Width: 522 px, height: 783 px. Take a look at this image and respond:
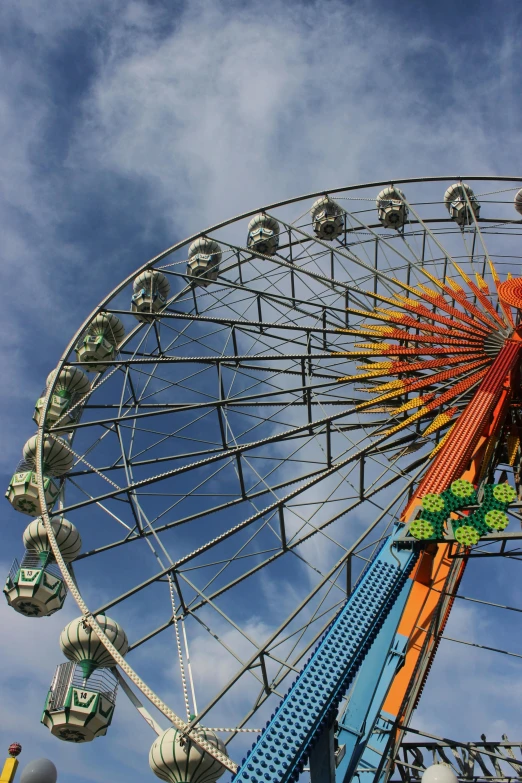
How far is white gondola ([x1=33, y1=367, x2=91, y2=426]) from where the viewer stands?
14.9 metres

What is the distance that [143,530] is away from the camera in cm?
1231

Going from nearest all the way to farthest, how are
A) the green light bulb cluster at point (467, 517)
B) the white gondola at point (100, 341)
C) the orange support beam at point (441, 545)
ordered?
the green light bulb cluster at point (467, 517) → the orange support beam at point (441, 545) → the white gondola at point (100, 341)

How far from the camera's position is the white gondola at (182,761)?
9.20 m

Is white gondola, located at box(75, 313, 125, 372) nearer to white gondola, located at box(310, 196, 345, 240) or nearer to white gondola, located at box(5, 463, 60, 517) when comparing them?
white gondola, located at box(5, 463, 60, 517)

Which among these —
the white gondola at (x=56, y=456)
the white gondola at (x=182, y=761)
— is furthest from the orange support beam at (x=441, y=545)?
the white gondola at (x=56, y=456)

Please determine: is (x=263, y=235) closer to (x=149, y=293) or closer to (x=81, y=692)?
(x=149, y=293)

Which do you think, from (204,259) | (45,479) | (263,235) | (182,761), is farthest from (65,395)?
(182,761)

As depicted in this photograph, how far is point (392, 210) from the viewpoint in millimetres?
19516

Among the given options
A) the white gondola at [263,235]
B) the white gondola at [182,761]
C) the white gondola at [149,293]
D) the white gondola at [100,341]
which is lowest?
the white gondola at [182,761]

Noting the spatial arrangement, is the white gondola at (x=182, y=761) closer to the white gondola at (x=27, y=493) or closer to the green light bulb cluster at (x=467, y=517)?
the green light bulb cluster at (x=467, y=517)

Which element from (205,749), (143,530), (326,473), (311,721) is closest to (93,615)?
(143,530)

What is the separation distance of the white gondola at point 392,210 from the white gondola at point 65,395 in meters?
10.1

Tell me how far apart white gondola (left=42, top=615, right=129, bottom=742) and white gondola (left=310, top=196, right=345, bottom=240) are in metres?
13.1

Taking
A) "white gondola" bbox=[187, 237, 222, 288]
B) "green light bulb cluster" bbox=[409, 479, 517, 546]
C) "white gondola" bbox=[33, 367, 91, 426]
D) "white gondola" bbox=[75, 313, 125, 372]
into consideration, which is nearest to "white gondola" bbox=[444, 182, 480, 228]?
"white gondola" bbox=[187, 237, 222, 288]
